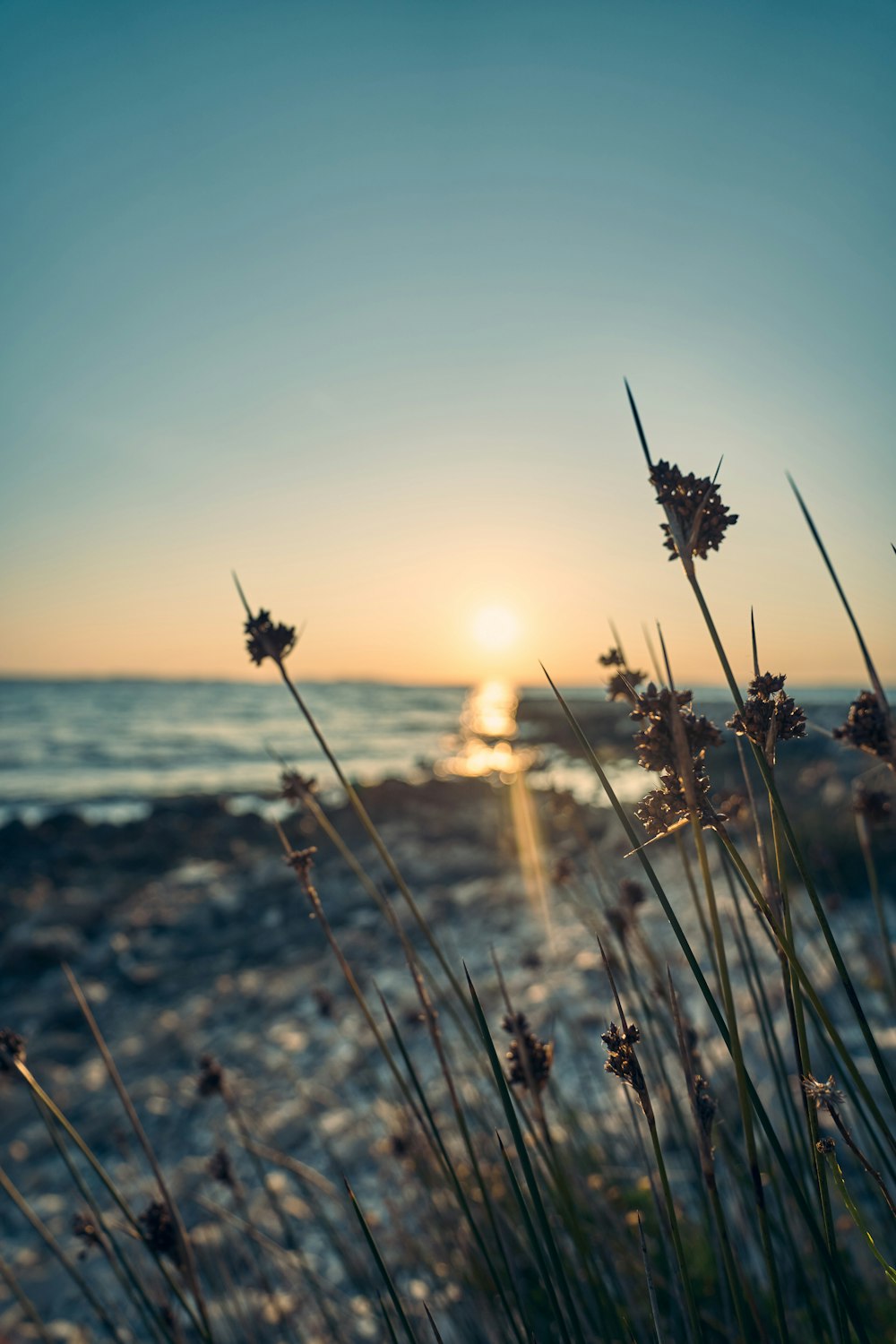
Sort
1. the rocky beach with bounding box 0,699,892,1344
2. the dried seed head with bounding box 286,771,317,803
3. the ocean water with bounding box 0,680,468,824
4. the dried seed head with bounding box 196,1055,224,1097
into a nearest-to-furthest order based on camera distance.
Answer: the dried seed head with bounding box 286,771,317,803, the dried seed head with bounding box 196,1055,224,1097, the rocky beach with bounding box 0,699,892,1344, the ocean water with bounding box 0,680,468,824

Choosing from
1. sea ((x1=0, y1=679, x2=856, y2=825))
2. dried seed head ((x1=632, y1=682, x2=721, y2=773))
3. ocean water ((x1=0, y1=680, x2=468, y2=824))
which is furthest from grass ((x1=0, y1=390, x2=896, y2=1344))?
ocean water ((x1=0, y1=680, x2=468, y2=824))

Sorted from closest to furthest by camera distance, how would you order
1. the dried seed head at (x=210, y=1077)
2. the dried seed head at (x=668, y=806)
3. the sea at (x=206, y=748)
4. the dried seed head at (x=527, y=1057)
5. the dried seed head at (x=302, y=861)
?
the dried seed head at (x=668, y=806) < the dried seed head at (x=527, y=1057) < the dried seed head at (x=302, y=861) < the dried seed head at (x=210, y=1077) < the sea at (x=206, y=748)

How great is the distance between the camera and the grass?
2.16 ft

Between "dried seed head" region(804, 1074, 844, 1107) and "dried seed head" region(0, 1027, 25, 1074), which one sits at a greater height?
"dried seed head" region(804, 1074, 844, 1107)

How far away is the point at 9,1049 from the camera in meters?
1.17

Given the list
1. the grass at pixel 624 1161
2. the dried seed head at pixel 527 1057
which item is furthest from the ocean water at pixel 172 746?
the dried seed head at pixel 527 1057

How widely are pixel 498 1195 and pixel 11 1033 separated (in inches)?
68.8

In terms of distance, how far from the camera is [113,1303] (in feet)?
7.60

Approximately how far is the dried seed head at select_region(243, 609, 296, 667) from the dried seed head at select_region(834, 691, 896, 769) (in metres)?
0.66

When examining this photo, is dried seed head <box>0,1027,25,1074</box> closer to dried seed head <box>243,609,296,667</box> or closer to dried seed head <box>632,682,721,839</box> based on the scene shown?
dried seed head <box>243,609,296,667</box>

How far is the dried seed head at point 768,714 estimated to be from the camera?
65 centimetres

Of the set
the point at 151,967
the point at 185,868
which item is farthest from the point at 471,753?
the point at 151,967

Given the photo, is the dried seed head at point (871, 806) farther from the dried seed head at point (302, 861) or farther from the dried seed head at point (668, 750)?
the dried seed head at point (302, 861)

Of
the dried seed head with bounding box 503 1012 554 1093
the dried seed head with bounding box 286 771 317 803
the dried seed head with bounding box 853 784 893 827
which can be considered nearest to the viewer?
the dried seed head with bounding box 503 1012 554 1093
